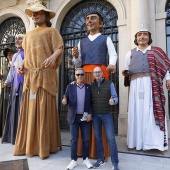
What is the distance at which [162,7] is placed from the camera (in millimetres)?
A: 4977

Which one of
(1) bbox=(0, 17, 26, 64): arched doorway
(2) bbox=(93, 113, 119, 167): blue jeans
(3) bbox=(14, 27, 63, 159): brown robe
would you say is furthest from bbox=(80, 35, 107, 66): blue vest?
(1) bbox=(0, 17, 26, 64): arched doorway

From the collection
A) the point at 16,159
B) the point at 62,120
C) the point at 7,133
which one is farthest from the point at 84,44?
the point at 62,120

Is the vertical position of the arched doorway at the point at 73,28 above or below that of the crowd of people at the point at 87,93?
above

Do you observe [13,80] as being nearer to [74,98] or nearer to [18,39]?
[18,39]

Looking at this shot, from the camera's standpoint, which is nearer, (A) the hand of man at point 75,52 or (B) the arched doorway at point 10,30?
(A) the hand of man at point 75,52

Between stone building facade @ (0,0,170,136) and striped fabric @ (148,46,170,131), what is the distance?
3.93 ft

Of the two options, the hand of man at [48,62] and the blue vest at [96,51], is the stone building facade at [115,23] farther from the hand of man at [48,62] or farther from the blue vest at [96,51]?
the hand of man at [48,62]

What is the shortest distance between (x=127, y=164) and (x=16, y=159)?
1.77 m

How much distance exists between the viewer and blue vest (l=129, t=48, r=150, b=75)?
370 centimetres

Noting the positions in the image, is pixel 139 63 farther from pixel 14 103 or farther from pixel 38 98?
pixel 14 103

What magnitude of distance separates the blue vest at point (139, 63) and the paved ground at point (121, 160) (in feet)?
4.98

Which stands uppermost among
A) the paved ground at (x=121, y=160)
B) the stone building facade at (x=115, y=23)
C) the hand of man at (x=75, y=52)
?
the stone building facade at (x=115, y=23)

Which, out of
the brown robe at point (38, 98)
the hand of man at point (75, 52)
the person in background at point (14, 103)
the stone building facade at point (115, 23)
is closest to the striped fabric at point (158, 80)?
the stone building facade at point (115, 23)

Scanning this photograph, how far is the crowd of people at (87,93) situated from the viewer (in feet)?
9.45
